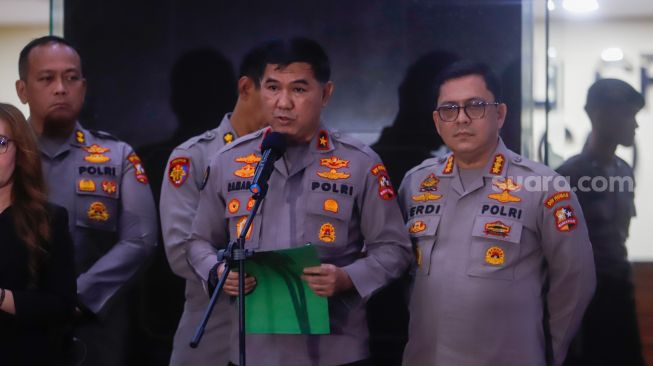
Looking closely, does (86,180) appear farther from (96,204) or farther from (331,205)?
(331,205)

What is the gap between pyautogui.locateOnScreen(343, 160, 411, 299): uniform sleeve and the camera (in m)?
3.23

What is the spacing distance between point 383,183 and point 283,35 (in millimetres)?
1214

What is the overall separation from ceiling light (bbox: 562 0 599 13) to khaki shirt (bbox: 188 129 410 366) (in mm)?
1159

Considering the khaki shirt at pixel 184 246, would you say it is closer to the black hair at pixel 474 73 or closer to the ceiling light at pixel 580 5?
the black hair at pixel 474 73

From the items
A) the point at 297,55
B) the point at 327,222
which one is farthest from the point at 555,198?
the point at 297,55

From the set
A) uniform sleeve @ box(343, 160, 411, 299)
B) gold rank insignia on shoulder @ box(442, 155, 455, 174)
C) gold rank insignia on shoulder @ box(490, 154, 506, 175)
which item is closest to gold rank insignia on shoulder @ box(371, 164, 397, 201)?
uniform sleeve @ box(343, 160, 411, 299)

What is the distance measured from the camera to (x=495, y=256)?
3316 millimetres

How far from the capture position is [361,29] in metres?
4.29

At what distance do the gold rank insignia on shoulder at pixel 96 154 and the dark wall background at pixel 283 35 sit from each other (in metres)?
0.49

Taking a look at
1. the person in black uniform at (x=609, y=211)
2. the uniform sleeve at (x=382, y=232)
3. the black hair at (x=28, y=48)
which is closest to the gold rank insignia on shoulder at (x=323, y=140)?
the uniform sleeve at (x=382, y=232)

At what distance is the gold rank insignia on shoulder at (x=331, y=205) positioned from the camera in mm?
3254

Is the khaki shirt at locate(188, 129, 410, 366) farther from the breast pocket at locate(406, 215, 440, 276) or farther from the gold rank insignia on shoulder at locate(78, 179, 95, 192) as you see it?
the gold rank insignia on shoulder at locate(78, 179, 95, 192)

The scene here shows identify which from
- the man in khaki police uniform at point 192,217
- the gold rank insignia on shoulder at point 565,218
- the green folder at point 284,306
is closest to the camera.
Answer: the green folder at point 284,306

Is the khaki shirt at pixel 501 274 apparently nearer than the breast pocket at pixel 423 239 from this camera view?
Yes
